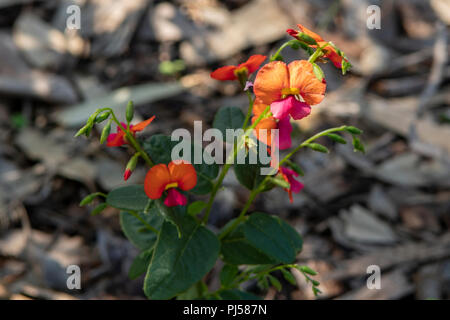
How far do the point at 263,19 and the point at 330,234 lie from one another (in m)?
2.04

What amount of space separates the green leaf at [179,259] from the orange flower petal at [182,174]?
137mm

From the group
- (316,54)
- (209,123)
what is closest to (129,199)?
(316,54)

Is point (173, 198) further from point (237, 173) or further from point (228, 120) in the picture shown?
point (228, 120)

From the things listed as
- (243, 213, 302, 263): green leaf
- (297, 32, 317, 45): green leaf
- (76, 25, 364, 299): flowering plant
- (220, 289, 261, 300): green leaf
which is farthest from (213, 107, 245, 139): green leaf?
(220, 289, 261, 300): green leaf

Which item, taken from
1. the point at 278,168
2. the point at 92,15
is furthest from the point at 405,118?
the point at 92,15

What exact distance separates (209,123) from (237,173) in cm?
173

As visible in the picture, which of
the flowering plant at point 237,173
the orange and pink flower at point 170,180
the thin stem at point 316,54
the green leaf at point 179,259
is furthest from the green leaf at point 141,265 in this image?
the thin stem at point 316,54

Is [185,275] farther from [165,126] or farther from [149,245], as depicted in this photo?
[165,126]

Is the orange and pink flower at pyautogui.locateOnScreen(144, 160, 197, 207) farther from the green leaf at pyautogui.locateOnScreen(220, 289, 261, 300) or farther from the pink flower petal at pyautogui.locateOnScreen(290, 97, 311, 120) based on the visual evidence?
the green leaf at pyautogui.locateOnScreen(220, 289, 261, 300)

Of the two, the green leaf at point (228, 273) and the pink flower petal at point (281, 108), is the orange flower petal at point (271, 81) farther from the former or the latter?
the green leaf at point (228, 273)

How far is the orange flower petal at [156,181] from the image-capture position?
122 centimetres

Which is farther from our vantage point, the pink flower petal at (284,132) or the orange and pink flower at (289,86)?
the pink flower petal at (284,132)
